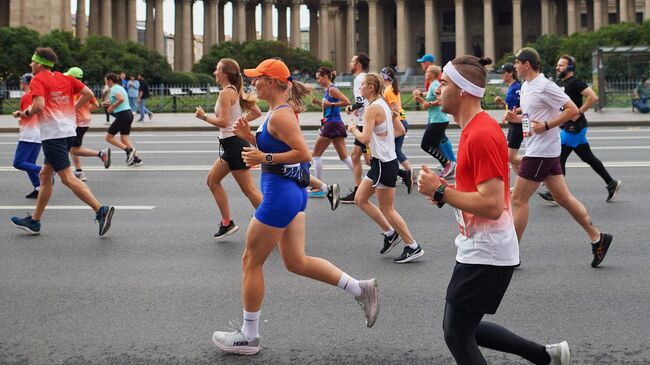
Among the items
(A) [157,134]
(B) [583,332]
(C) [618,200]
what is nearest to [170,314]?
(B) [583,332]

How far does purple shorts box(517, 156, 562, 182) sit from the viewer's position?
9125 millimetres

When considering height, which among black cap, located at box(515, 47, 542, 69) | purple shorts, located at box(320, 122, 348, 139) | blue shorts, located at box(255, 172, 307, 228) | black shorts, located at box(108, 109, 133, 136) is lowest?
blue shorts, located at box(255, 172, 307, 228)

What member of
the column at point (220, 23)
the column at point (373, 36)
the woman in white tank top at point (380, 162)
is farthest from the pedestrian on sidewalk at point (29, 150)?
the column at point (373, 36)

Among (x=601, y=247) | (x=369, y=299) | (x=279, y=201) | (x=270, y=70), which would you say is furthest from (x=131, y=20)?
(x=279, y=201)

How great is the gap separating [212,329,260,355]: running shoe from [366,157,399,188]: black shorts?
3.65 m

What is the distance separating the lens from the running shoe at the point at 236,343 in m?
6.41

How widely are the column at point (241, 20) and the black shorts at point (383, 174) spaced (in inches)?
3535

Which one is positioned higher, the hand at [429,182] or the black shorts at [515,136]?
the black shorts at [515,136]

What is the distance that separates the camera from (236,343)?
641cm

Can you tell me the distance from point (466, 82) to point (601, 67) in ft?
107

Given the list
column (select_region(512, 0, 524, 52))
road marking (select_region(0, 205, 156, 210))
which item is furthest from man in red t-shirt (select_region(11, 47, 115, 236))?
column (select_region(512, 0, 524, 52))

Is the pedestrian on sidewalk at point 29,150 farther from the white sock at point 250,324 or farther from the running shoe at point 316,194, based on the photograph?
the white sock at point 250,324

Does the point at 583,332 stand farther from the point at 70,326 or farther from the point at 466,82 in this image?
the point at 70,326

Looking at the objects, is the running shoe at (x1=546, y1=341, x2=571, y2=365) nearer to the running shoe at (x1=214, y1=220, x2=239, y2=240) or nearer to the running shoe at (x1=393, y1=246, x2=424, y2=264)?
the running shoe at (x1=393, y1=246, x2=424, y2=264)
